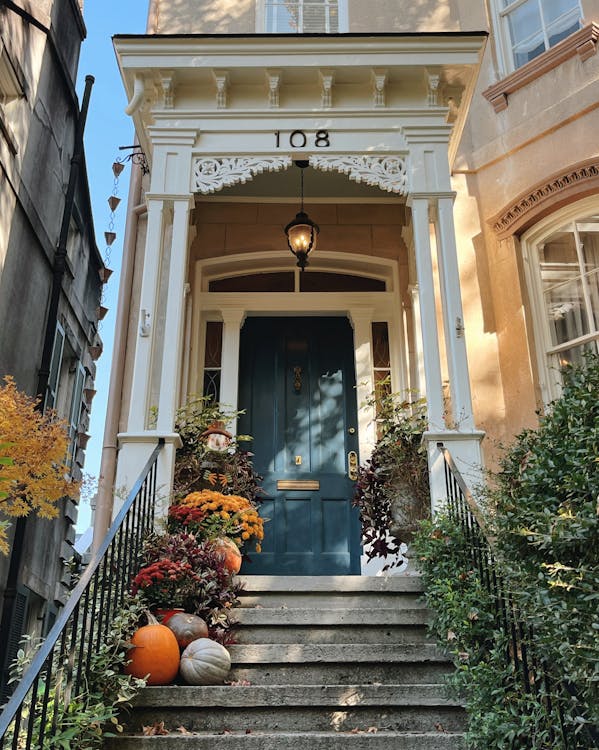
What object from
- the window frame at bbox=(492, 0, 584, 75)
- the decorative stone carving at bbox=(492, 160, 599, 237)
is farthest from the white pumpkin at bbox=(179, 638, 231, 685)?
the window frame at bbox=(492, 0, 584, 75)

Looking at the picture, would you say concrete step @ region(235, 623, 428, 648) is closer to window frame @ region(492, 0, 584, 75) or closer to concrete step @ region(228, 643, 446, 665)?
concrete step @ region(228, 643, 446, 665)

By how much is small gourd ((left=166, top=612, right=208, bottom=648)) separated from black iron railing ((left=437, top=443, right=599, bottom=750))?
143 centimetres

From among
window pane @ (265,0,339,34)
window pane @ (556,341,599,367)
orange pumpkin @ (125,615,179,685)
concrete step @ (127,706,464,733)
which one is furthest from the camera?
window pane @ (265,0,339,34)

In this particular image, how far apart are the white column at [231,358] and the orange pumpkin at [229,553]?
1.98 m

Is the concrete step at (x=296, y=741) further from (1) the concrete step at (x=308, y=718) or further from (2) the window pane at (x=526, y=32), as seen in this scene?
(2) the window pane at (x=526, y=32)

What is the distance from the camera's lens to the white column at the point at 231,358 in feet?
21.1

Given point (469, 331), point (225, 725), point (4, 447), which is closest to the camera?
point (225, 725)

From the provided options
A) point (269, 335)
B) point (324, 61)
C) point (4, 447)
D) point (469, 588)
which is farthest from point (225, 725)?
point (324, 61)

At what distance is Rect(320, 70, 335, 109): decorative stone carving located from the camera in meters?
5.57

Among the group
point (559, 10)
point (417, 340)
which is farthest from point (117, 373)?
point (559, 10)

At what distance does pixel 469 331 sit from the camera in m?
6.38

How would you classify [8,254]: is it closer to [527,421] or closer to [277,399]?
[277,399]

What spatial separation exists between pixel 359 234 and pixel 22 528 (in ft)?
14.0

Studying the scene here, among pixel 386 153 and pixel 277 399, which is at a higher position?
pixel 386 153
